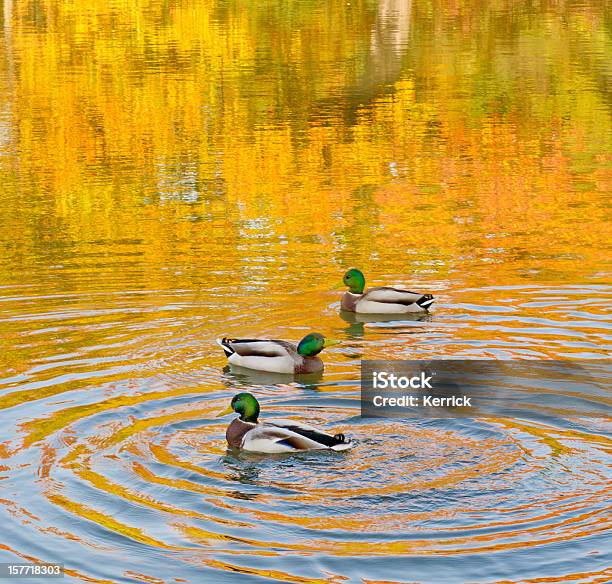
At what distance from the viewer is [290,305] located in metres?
17.7

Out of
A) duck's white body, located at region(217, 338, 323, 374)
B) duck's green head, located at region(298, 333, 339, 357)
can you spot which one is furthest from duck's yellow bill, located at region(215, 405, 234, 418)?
duck's green head, located at region(298, 333, 339, 357)

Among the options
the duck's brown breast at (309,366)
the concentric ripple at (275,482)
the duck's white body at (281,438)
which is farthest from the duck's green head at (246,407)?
the duck's brown breast at (309,366)

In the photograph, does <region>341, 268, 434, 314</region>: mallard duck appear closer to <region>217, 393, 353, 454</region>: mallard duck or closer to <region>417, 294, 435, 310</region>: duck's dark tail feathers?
<region>417, 294, 435, 310</region>: duck's dark tail feathers

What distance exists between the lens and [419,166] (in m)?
30.0

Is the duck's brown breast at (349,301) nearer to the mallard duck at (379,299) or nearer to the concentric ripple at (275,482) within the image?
the mallard duck at (379,299)

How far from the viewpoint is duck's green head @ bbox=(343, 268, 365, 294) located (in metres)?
18.1

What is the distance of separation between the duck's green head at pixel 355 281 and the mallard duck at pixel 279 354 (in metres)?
2.96

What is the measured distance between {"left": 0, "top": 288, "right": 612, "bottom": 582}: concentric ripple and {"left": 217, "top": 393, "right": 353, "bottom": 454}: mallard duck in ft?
0.34

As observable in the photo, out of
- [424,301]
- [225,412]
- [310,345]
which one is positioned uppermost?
[424,301]

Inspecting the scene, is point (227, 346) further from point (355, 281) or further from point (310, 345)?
point (355, 281)

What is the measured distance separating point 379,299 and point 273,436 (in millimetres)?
6065

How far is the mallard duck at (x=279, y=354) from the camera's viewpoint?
14977 mm

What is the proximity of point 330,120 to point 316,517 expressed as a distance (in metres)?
28.3

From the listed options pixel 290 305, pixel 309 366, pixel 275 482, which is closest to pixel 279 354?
pixel 309 366
